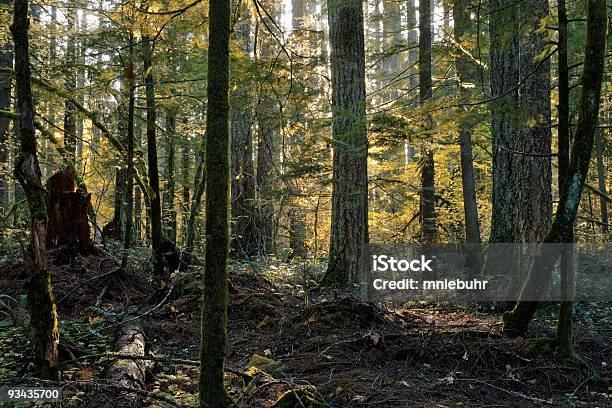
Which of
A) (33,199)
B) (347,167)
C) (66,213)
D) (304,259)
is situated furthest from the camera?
(347,167)

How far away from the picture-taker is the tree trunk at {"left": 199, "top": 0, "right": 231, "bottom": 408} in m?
2.93

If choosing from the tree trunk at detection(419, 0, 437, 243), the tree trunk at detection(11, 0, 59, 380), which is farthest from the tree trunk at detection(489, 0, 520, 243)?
the tree trunk at detection(11, 0, 59, 380)

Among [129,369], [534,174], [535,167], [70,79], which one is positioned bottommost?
[129,369]

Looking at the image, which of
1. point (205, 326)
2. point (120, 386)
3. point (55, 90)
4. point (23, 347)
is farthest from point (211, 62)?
point (55, 90)

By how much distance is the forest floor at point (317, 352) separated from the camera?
3.99 metres

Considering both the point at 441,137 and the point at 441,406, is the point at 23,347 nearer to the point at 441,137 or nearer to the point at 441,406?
the point at 441,406

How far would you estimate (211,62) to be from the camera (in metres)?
2.96

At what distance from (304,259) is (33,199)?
514cm

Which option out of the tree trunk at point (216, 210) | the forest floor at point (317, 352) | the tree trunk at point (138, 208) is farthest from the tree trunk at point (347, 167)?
the tree trunk at point (138, 208)

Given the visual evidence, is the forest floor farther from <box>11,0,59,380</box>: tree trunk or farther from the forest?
<box>11,0,59,380</box>: tree trunk

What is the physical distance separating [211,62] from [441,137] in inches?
252

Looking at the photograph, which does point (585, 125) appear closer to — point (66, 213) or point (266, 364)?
point (266, 364)

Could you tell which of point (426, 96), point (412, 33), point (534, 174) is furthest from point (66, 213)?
point (412, 33)

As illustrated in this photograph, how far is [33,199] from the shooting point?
3.51m
